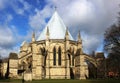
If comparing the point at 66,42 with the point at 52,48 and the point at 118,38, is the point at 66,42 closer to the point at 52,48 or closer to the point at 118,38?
the point at 52,48

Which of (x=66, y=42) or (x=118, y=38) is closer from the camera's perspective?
(x=118, y=38)

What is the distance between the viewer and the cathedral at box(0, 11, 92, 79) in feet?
179

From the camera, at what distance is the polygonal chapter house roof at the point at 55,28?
58.2 metres

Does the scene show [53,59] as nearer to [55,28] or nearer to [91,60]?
[55,28]

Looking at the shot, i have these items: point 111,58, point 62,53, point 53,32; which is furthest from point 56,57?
point 111,58

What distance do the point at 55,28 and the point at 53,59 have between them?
786 cm

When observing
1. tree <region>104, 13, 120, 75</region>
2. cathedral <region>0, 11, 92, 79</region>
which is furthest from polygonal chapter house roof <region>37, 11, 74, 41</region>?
tree <region>104, 13, 120, 75</region>

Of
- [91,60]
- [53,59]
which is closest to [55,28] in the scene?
[53,59]

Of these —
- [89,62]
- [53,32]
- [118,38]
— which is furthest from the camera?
[89,62]

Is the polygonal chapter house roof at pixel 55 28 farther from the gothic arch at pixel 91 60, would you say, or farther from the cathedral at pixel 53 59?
the gothic arch at pixel 91 60

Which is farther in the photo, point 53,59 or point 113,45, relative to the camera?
point 53,59

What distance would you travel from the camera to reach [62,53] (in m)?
56.1

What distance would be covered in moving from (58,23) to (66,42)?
696 centimetres

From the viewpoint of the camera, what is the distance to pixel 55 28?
60125 mm
